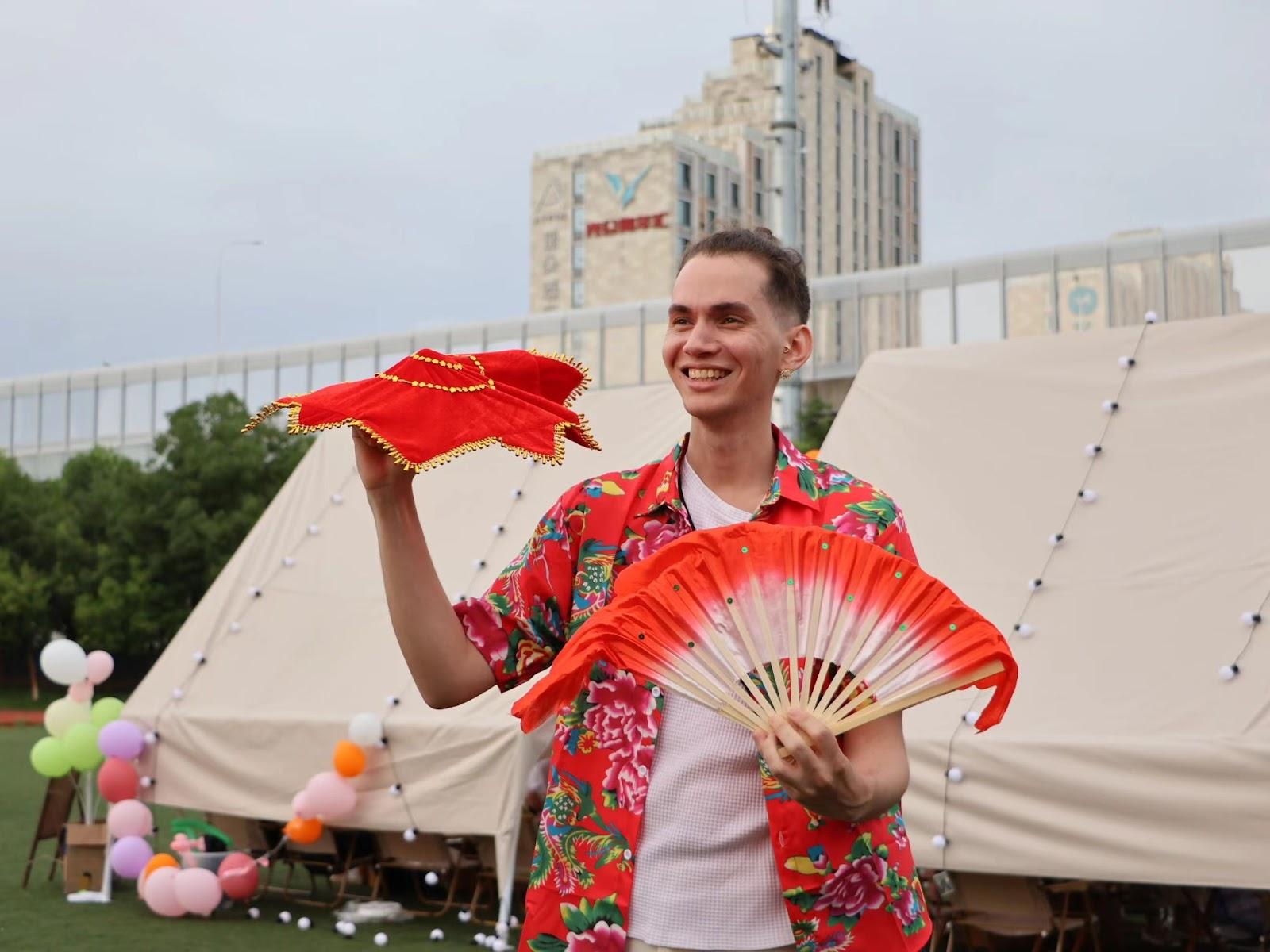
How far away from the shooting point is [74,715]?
34.2 ft

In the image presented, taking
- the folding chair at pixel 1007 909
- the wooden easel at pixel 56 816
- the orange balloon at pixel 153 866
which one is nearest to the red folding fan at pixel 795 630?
the folding chair at pixel 1007 909

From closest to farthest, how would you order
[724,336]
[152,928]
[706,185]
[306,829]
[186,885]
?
[724,336], [306,829], [152,928], [186,885], [706,185]

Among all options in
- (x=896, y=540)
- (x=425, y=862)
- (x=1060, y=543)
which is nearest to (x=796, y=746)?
(x=896, y=540)

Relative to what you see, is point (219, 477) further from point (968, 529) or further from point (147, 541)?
point (968, 529)

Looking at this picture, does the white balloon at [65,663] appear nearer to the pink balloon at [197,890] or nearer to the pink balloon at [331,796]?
the pink balloon at [197,890]

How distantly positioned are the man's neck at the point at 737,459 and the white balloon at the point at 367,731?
6.49 metres

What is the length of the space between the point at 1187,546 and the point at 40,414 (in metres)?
47.8

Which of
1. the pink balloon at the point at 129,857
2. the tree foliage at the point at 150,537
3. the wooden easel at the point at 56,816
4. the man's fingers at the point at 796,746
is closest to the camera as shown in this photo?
the man's fingers at the point at 796,746

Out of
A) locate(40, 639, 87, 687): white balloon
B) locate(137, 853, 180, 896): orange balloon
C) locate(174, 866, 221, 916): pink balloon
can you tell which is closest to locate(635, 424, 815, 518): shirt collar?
locate(174, 866, 221, 916): pink balloon

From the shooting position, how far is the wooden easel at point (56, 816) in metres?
10.6

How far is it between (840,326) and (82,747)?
1171 inches

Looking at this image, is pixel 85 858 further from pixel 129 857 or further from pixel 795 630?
pixel 795 630

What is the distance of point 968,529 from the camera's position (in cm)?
720

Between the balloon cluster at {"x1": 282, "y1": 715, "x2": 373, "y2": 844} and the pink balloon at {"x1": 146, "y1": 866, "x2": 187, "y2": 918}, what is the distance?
1.07 m
